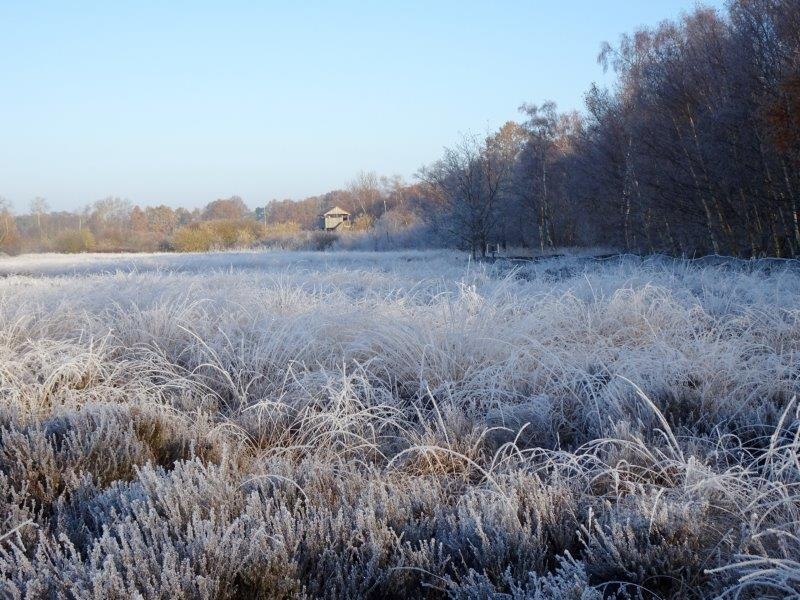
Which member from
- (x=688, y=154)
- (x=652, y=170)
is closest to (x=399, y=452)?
(x=688, y=154)

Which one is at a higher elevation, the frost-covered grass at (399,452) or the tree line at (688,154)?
the tree line at (688,154)

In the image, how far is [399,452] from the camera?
2828 millimetres

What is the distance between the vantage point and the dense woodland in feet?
50.3

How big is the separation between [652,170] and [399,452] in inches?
854

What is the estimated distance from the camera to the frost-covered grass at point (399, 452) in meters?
1.68

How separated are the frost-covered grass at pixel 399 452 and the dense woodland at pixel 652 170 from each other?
11.9 m

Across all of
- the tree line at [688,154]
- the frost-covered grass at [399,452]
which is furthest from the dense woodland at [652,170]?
the frost-covered grass at [399,452]

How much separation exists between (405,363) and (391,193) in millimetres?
74850

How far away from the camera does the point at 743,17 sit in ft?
52.3

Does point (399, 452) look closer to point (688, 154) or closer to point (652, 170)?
point (688, 154)

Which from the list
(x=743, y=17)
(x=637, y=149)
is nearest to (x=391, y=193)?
(x=637, y=149)

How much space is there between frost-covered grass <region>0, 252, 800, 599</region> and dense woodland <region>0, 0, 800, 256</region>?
11.9m

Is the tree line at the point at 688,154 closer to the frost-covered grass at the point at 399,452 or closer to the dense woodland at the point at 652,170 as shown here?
the dense woodland at the point at 652,170

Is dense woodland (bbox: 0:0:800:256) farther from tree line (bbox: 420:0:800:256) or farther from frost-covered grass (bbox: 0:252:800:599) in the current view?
frost-covered grass (bbox: 0:252:800:599)
